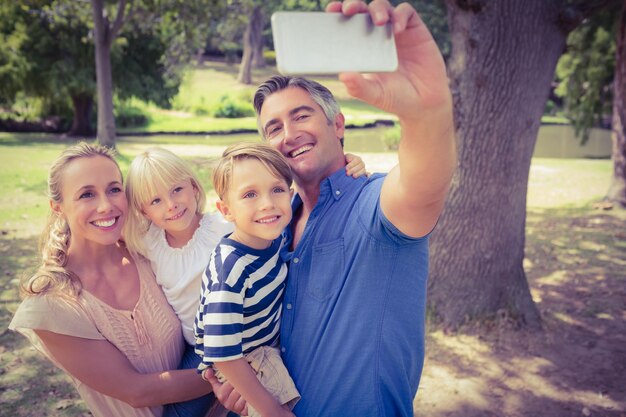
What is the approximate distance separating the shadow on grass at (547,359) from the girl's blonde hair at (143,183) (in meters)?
2.64

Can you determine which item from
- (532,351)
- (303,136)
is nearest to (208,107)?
(532,351)

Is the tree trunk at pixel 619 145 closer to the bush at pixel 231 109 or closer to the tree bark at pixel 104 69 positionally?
the tree bark at pixel 104 69

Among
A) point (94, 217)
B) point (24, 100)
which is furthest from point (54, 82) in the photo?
point (94, 217)

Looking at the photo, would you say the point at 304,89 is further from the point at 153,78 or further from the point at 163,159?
the point at 153,78

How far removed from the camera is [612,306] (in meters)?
5.62

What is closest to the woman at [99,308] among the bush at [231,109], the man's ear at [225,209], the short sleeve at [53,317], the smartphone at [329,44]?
the short sleeve at [53,317]

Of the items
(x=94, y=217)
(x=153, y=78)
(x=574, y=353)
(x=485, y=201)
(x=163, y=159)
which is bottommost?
(x=574, y=353)

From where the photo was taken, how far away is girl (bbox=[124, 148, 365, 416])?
234 cm

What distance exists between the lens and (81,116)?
66.2ft

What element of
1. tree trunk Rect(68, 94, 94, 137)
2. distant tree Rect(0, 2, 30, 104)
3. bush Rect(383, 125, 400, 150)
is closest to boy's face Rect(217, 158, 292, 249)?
bush Rect(383, 125, 400, 150)

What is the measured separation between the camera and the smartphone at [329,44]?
1104 mm

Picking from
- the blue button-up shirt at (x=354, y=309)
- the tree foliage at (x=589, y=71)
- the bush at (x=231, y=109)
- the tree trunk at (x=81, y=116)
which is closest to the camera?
the blue button-up shirt at (x=354, y=309)

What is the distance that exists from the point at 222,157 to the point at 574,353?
402 cm

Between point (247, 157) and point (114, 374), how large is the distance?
38.6 inches
